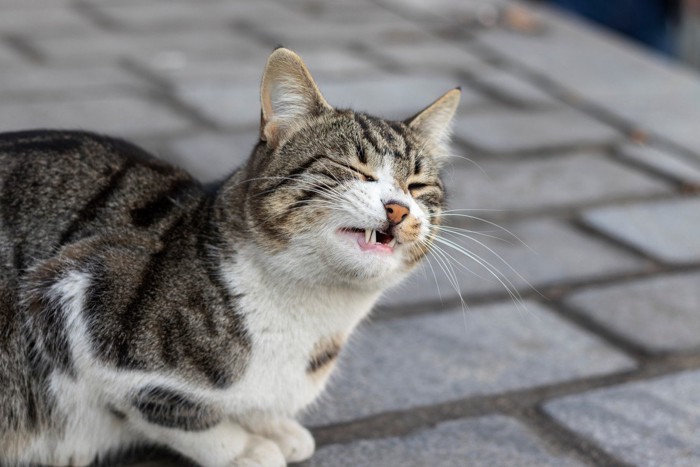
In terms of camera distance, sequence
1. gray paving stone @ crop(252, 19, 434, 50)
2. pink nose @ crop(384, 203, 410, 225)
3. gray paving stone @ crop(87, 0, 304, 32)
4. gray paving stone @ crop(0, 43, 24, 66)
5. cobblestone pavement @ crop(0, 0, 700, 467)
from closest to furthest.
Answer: pink nose @ crop(384, 203, 410, 225) → cobblestone pavement @ crop(0, 0, 700, 467) → gray paving stone @ crop(0, 43, 24, 66) → gray paving stone @ crop(252, 19, 434, 50) → gray paving stone @ crop(87, 0, 304, 32)

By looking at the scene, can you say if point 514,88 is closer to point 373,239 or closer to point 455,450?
point 455,450

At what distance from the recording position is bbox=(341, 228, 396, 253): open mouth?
2.32m

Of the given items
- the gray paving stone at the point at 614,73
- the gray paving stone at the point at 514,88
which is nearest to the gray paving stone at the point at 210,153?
the gray paving stone at the point at 514,88

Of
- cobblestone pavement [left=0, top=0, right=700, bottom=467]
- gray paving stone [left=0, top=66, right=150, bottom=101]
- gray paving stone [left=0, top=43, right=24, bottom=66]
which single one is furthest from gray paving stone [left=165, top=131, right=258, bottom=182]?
gray paving stone [left=0, top=43, right=24, bottom=66]

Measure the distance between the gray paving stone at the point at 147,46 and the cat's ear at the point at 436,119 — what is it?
333 cm

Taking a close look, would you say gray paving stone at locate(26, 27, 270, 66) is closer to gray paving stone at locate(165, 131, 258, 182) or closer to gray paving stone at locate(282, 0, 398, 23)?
gray paving stone at locate(282, 0, 398, 23)

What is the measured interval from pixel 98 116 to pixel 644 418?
2.94 metres

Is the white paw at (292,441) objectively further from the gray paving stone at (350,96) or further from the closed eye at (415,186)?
the gray paving stone at (350,96)

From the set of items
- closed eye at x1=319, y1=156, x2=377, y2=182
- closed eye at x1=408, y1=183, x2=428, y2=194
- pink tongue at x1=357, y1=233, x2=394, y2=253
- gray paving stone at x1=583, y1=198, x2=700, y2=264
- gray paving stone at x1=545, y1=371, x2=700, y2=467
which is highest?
closed eye at x1=319, y1=156, x2=377, y2=182

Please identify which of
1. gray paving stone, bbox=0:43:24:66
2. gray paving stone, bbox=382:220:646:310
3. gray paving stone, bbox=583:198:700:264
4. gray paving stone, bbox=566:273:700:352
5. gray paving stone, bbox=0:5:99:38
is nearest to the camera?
gray paving stone, bbox=566:273:700:352

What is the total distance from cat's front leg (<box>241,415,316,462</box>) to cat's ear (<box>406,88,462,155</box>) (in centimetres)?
82

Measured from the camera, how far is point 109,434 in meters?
2.53

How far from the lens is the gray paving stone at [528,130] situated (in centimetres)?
500

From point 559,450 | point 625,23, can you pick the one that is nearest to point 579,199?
point 559,450
